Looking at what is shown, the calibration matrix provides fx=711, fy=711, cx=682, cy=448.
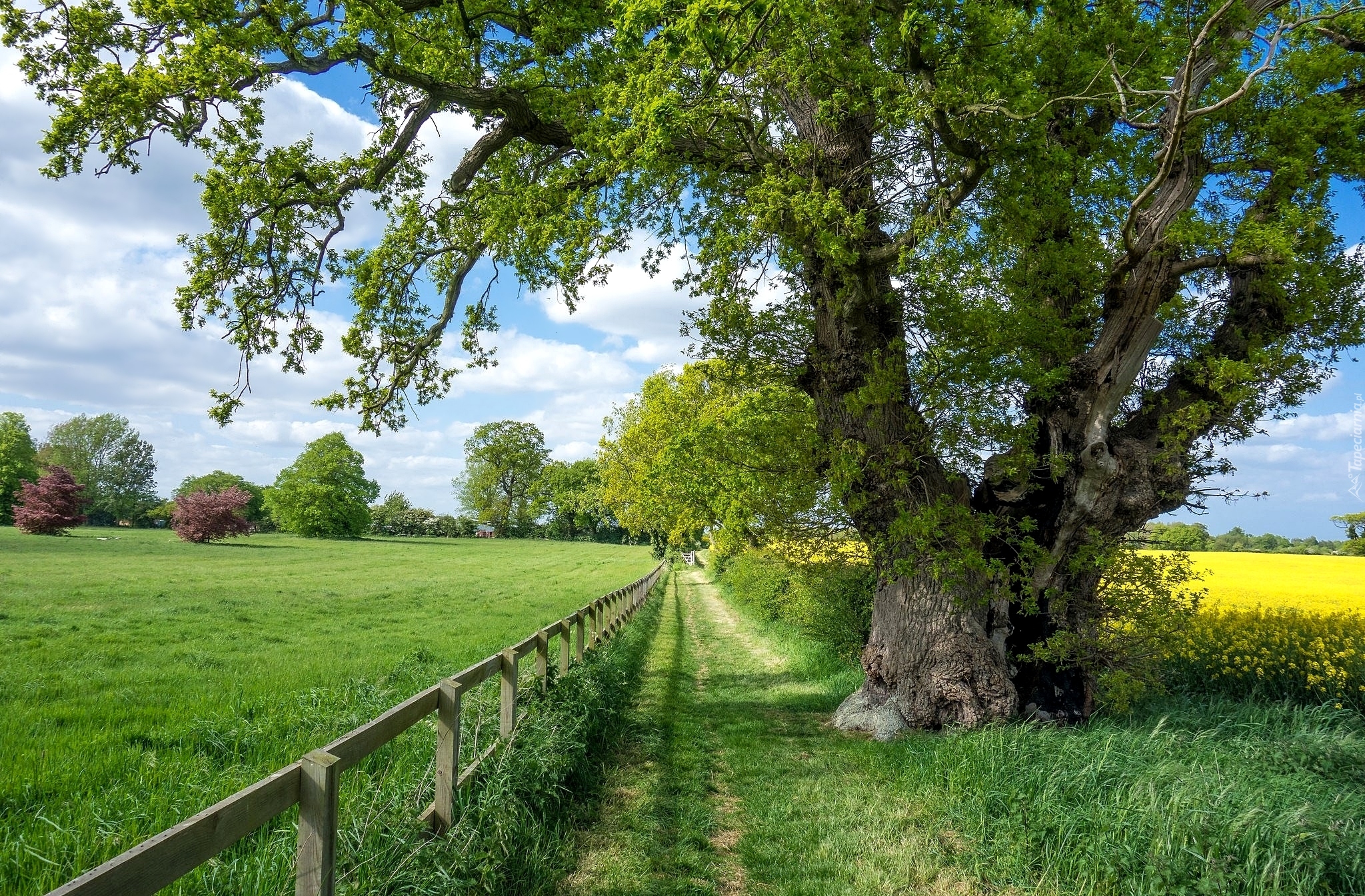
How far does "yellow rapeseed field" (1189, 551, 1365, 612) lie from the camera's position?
15202 millimetres

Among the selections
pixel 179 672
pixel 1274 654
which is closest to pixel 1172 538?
pixel 1274 654

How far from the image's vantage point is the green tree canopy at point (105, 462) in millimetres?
72500

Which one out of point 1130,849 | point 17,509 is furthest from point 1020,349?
point 17,509

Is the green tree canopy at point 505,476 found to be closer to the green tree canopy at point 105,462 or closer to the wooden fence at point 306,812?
the green tree canopy at point 105,462

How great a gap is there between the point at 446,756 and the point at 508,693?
5.12ft

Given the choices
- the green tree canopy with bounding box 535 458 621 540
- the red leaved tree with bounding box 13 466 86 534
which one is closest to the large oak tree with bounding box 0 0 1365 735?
the red leaved tree with bounding box 13 466 86 534

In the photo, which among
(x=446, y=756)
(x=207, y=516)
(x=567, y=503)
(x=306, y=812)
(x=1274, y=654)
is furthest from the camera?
(x=567, y=503)

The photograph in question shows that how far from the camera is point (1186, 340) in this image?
28.5 ft

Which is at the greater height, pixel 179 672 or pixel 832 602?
pixel 832 602

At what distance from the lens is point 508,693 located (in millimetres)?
6004

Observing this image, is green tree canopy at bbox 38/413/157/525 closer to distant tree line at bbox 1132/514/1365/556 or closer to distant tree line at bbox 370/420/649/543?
distant tree line at bbox 370/420/649/543

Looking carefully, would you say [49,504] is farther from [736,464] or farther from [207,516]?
[736,464]

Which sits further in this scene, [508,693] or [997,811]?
[508,693]

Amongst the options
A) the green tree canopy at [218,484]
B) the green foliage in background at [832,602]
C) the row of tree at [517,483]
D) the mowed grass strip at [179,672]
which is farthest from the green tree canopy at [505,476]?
the green foliage in background at [832,602]
